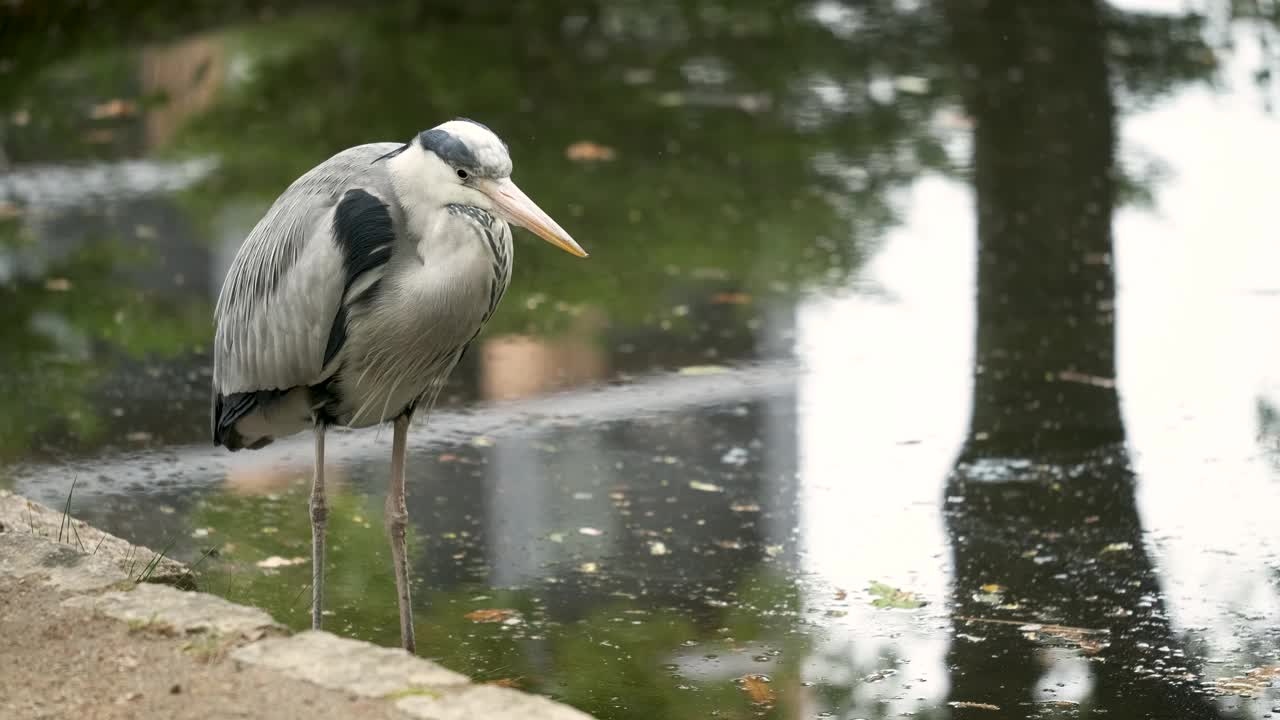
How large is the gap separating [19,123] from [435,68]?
273cm

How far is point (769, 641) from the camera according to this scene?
5426 mm

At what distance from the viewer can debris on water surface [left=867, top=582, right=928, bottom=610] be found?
571 cm

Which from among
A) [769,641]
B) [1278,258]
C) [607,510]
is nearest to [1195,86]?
[1278,258]

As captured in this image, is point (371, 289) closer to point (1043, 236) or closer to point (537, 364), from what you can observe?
point (537, 364)

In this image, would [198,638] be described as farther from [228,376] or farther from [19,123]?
[19,123]

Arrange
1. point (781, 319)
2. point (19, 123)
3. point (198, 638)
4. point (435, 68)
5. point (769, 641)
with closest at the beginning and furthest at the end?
1. point (198, 638)
2. point (769, 641)
3. point (781, 319)
4. point (19, 123)
5. point (435, 68)

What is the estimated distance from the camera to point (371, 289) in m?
4.91

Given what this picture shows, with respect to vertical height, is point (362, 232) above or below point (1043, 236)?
above

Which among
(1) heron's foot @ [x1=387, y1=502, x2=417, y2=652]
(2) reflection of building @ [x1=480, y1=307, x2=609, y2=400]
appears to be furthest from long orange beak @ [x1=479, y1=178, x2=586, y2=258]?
(2) reflection of building @ [x1=480, y1=307, x2=609, y2=400]

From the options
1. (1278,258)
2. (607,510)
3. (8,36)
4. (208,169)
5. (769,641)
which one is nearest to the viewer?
(769,641)

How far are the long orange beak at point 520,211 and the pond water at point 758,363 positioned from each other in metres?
1.28

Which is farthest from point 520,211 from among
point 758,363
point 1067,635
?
point 758,363

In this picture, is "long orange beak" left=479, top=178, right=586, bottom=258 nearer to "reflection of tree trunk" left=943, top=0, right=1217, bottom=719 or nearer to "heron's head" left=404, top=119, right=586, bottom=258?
"heron's head" left=404, top=119, right=586, bottom=258

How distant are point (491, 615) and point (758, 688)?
0.93m
